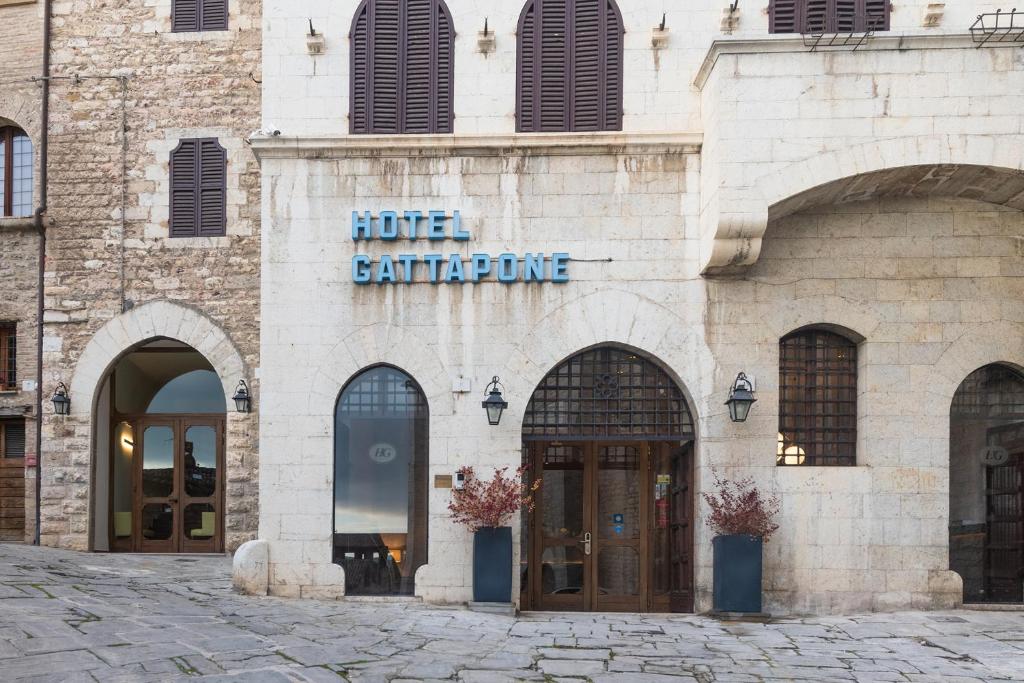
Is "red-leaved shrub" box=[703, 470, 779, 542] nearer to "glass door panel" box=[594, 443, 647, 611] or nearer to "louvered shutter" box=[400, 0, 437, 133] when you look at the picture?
"glass door panel" box=[594, 443, 647, 611]

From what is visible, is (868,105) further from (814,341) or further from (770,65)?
(814,341)

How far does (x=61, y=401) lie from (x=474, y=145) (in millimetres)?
8093

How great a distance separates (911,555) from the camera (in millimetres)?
11031

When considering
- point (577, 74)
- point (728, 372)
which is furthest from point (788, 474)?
point (577, 74)

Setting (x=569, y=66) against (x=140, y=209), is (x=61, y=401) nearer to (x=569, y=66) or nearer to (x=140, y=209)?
(x=140, y=209)

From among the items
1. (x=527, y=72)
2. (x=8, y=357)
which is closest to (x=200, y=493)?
(x=8, y=357)

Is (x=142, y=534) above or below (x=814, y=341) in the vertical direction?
below

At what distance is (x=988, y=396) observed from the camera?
1150 cm

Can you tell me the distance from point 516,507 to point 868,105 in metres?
5.85

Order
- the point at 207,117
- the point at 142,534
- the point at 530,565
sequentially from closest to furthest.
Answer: the point at 530,565, the point at 207,117, the point at 142,534

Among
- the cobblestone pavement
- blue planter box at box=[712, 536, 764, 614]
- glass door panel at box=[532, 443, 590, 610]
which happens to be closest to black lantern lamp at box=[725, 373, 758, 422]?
blue planter box at box=[712, 536, 764, 614]

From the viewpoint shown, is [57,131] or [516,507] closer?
[516,507]

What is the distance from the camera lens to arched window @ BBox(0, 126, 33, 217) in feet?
52.4

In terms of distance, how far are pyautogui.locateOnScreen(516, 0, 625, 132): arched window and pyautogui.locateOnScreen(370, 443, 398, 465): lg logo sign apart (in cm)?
416
